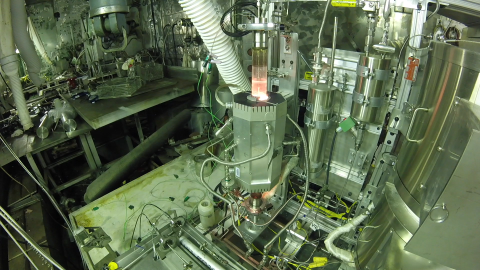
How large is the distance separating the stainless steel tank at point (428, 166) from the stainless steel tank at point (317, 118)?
0.37 m

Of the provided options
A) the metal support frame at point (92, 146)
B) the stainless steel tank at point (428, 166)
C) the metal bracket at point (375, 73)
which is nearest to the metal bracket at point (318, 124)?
the metal bracket at point (375, 73)

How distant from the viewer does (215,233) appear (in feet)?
3.82

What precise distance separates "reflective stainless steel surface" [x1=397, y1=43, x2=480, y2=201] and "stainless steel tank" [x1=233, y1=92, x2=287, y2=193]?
15.9 inches

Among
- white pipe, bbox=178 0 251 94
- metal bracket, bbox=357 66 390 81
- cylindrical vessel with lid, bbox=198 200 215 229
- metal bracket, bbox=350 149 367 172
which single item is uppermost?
white pipe, bbox=178 0 251 94

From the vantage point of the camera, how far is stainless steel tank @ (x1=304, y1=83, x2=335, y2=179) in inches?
41.9

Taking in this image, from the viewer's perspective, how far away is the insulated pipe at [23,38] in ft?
7.49

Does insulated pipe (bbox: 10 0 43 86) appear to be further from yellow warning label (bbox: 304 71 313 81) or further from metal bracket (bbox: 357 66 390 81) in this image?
metal bracket (bbox: 357 66 390 81)

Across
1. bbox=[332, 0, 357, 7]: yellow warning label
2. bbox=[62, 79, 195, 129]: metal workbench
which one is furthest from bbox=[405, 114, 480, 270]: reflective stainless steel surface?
bbox=[62, 79, 195, 129]: metal workbench

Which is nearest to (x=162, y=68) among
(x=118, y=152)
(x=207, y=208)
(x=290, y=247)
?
(x=118, y=152)

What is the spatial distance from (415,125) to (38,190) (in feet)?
9.14

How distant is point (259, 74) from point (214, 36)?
39cm

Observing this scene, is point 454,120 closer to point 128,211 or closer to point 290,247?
point 290,247

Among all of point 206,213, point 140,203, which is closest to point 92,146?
point 140,203

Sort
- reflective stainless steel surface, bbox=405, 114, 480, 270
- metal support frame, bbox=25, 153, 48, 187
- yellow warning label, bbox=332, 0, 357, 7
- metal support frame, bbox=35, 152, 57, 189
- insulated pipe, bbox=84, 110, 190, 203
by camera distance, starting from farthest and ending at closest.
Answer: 1. metal support frame, bbox=35, 152, 57, 189
2. metal support frame, bbox=25, 153, 48, 187
3. insulated pipe, bbox=84, 110, 190, 203
4. yellow warning label, bbox=332, 0, 357, 7
5. reflective stainless steel surface, bbox=405, 114, 480, 270
